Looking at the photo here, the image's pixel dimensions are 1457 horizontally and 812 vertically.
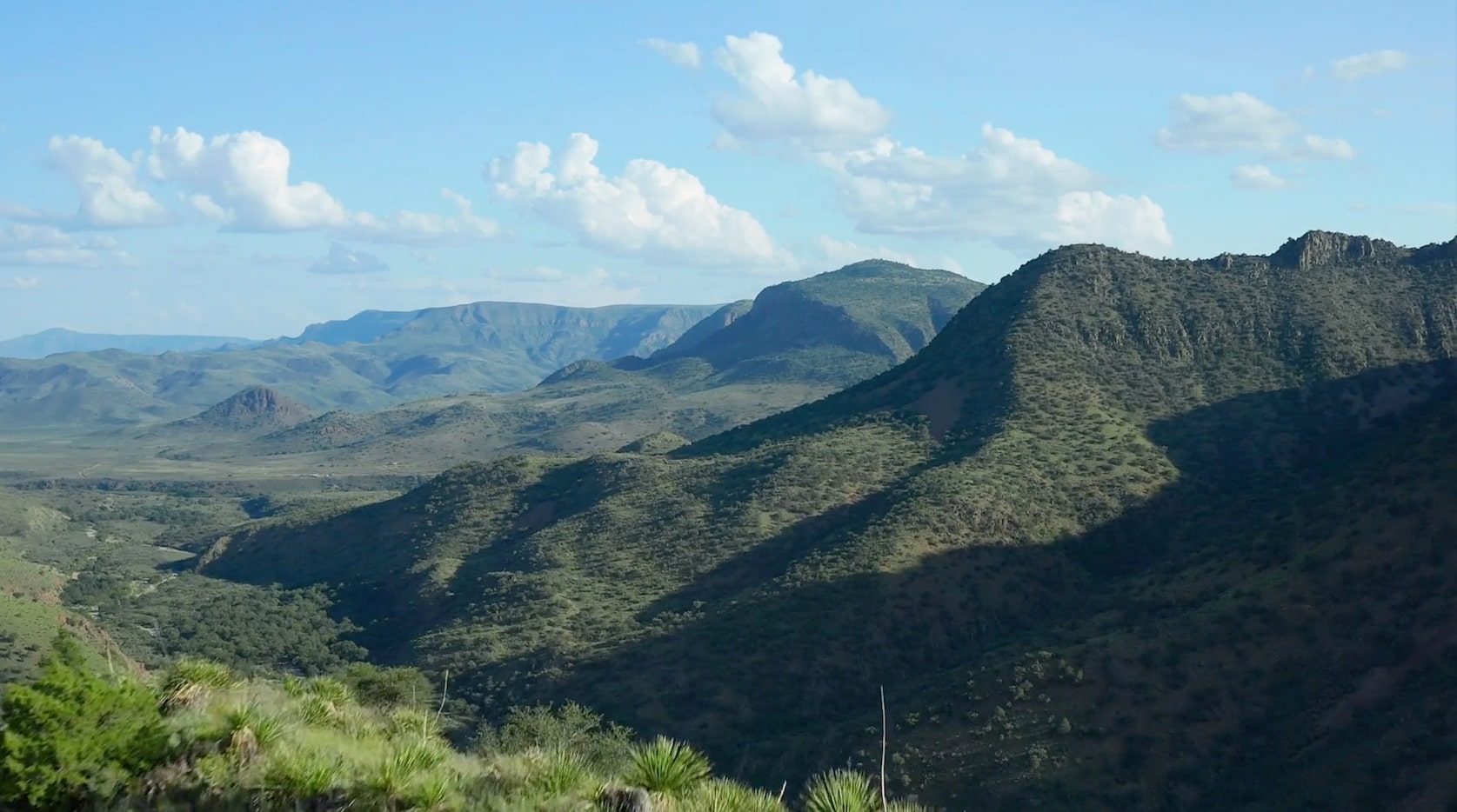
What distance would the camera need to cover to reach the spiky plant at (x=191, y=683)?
62.6ft

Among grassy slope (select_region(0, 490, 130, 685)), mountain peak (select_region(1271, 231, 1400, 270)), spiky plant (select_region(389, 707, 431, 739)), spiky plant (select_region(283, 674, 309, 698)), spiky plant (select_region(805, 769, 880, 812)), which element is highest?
mountain peak (select_region(1271, 231, 1400, 270))

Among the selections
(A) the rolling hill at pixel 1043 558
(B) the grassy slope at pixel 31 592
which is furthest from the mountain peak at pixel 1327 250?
(B) the grassy slope at pixel 31 592

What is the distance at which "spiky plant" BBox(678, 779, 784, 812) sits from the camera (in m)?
14.9

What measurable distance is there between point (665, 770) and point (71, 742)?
8.84 m

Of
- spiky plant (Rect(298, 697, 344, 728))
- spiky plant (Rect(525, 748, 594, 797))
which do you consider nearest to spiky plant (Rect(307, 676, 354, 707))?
spiky plant (Rect(298, 697, 344, 728))

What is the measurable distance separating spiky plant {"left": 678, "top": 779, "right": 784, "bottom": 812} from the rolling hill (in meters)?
24.6

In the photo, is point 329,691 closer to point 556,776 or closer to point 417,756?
point 417,756

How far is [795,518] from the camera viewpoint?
249 feet

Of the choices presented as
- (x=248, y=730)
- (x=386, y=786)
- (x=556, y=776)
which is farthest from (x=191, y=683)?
(x=556, y=776)

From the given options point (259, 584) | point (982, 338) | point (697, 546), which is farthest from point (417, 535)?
point (982, 338)

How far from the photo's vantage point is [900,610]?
5769 centimetres

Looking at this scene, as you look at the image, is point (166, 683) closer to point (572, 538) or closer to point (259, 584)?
point (572, 538)

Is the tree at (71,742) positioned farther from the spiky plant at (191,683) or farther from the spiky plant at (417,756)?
the spiky plant at (417,756)

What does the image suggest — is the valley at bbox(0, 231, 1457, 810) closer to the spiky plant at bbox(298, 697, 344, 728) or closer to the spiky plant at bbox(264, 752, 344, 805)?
the spiky plant at bbox(298, 697, 344, 728)
